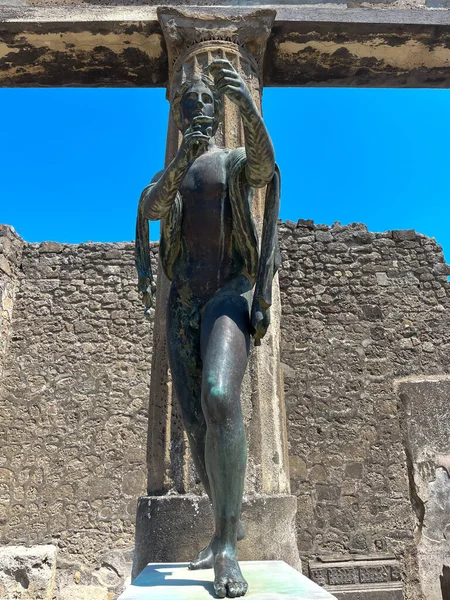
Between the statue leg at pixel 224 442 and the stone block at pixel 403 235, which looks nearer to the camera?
the statue leg at pixel 224 442

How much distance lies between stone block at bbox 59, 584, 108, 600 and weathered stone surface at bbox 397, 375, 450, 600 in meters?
3.60

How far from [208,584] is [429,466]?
20.3ft

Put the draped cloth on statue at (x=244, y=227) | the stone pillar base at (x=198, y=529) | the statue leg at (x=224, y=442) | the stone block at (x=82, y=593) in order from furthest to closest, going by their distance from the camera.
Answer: the stone block at (x=82, y=593)
the stone pillar base at (x=198, y=529)
the draped cloth on statue at (x=244, y=227)
the statue leg at (x=224, y=442)

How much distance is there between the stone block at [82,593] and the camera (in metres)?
6.57

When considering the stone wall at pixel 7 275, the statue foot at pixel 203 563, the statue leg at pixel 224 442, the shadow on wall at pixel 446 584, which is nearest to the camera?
the statue leg at pixel 224 442

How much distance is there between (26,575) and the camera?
16.7 ft

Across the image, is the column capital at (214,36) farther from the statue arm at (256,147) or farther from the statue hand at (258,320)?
the statue hand at (258,320)

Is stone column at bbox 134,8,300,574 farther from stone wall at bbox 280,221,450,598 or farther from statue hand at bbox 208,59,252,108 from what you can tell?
stone wall at bbox 280,221,450,598

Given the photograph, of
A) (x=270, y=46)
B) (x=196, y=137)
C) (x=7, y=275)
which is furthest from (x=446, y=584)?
(x=7, y=275)

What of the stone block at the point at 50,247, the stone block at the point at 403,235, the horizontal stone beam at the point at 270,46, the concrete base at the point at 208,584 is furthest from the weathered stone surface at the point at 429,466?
the concrete base at the point at 208,584

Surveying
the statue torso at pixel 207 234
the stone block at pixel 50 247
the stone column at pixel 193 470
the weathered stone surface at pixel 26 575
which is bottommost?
the weathered stone surface at pixel 26 575

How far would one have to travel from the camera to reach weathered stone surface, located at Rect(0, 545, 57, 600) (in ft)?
16.5

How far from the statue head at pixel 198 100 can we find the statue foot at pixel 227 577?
141 centimetres

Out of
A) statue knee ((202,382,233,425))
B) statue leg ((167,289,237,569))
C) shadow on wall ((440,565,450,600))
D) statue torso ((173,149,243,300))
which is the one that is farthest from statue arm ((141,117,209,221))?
shadow on wall ((440,565,450,600))
